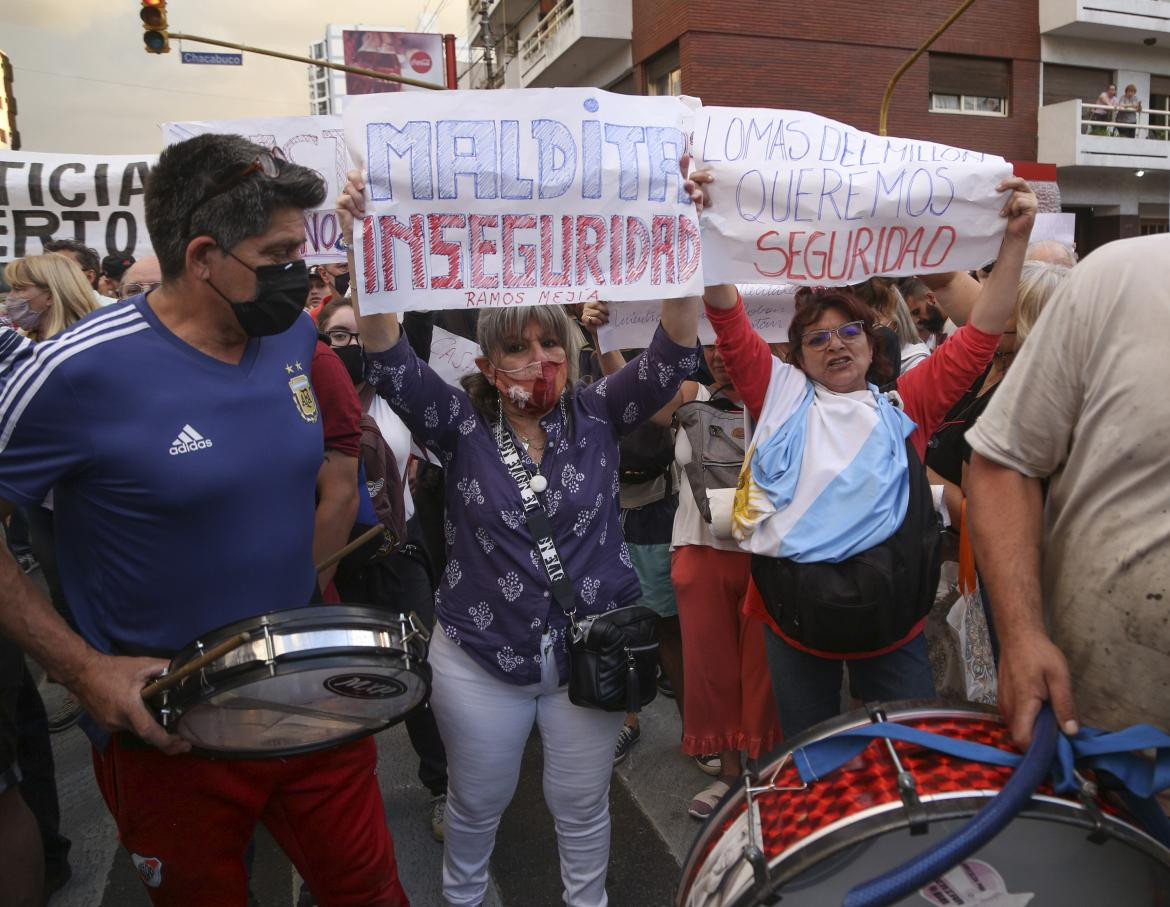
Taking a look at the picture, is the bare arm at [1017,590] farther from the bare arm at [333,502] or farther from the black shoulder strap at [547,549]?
the bare arm at [333,502]

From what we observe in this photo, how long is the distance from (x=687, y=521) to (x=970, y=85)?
21.8 meters

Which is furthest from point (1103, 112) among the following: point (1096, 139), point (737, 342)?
point (737, 342)

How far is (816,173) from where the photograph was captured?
9.05 feet

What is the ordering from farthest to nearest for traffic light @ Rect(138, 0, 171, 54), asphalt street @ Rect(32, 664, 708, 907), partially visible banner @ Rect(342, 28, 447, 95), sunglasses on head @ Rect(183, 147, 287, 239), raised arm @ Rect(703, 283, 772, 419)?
partially visible banner @ Rect(342, 28, 447, 95) < traffic light @ Rect(138, 0, 171, 54) < asphalt street @ Rect(32, 664, 708, 907) < raised arm @ Rect(703, 283, 772, 419) < sunglasses on head @ Rect(183, 147, 287, 239)

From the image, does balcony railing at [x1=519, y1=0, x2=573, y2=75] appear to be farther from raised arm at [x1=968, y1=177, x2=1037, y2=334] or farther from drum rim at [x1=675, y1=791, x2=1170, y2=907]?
drum rim at [x1=675, y1=791, x2=1170, y2=907]

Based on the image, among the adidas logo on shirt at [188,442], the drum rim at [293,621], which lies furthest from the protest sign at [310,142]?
the drum rim at [293,621]

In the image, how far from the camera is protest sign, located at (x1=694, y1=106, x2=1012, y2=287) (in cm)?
268

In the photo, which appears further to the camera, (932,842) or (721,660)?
(721,660)

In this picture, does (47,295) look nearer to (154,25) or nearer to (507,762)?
(507,762)

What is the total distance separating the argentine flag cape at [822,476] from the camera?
2480 mm

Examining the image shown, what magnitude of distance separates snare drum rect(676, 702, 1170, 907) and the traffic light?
45.1ft

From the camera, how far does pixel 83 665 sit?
174 cm

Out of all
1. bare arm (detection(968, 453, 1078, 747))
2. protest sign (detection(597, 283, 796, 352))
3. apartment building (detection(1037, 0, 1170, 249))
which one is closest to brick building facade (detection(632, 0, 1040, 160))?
apartment building (detection(1037, 0, 1170, 249))

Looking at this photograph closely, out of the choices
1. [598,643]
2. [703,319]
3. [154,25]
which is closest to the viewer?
[598,643]
